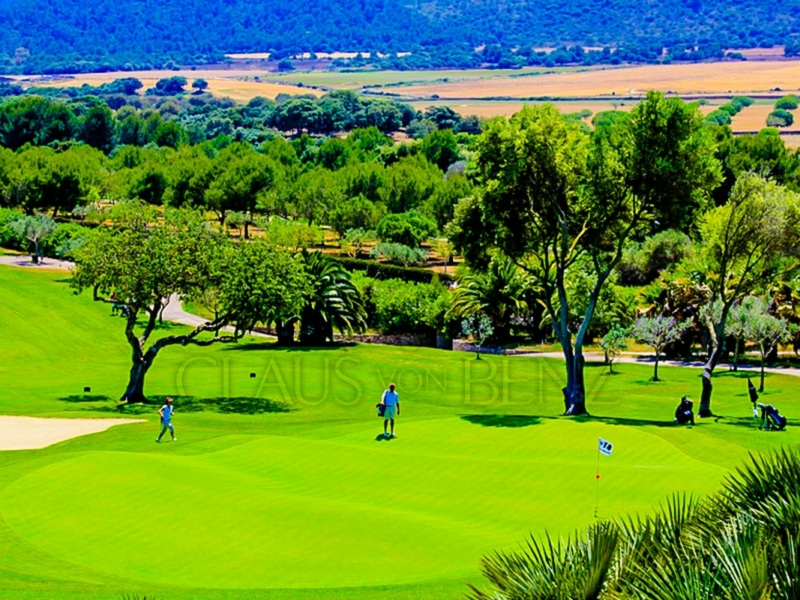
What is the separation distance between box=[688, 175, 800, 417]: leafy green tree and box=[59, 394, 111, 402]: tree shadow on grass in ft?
71.9

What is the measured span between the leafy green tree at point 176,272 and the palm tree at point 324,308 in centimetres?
2027

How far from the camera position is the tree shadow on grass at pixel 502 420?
110ft

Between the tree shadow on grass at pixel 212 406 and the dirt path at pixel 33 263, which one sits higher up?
the dirt path at pixel 33 263

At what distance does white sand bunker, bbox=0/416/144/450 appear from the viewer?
34.9 metres

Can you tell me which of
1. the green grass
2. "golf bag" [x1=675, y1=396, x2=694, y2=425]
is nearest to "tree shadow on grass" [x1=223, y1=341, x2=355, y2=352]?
the green grass

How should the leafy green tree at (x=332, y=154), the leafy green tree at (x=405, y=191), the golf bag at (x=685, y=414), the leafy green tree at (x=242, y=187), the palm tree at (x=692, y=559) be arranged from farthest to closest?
1. the leafy green tree at (x=332, y=154)
2. the leafy green tree at (x=405, y=191)
3. the leafy green tree at (x=242, y=187)
4. the golf bag at (x=685, y=414)
5. the palm tree at (x=692, y=559)

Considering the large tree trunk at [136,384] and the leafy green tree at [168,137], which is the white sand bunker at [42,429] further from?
the leafy green tree at [168,137]

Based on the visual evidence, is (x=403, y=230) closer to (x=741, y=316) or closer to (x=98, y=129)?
(x=741, y=316)

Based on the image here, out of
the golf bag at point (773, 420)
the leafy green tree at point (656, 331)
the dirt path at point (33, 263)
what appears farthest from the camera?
the dirt path at point (33, 263)

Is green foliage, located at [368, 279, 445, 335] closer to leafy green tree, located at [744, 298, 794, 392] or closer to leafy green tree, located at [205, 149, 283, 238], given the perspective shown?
leafy green tree, located at [744, 298, 794, 392]

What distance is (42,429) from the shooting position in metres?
37.1

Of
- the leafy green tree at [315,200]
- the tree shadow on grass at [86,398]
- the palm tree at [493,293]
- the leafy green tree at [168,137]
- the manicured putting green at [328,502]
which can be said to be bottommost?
the manicured putting green at [328,502]

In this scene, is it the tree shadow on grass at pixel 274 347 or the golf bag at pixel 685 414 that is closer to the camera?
the golf bag at pixel 685 414

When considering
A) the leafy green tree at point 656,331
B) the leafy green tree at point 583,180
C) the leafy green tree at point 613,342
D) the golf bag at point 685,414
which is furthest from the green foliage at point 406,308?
the golf bag at point 685,414
